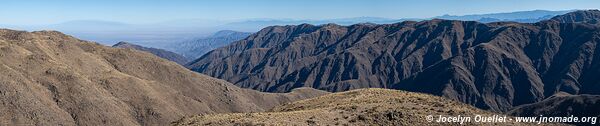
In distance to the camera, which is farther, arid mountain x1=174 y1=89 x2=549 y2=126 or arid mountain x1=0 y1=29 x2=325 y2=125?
arid mountain x1=0 y1=29 x2=325 y2=125

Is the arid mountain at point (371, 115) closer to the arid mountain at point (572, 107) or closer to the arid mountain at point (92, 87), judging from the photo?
the arid mountain at point (92, 87)

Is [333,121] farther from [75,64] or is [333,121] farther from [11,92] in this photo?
[75,64]

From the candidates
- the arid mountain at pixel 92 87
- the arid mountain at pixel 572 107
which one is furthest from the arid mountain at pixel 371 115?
the arid mountain at pixel 572 107

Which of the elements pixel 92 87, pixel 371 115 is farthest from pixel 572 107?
pixel 371 115

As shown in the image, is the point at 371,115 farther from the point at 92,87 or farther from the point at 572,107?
the point at 572,107

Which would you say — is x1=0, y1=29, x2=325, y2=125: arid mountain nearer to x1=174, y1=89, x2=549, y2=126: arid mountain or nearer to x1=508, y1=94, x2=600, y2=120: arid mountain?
x1=174, y1=89, x2=549, y2=126: arid mountain

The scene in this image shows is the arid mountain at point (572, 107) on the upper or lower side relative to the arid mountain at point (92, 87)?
lower

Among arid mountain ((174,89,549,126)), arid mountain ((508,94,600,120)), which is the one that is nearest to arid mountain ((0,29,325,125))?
arid mountain ((174,89,549,126))

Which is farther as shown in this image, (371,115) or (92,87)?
(92,87)
